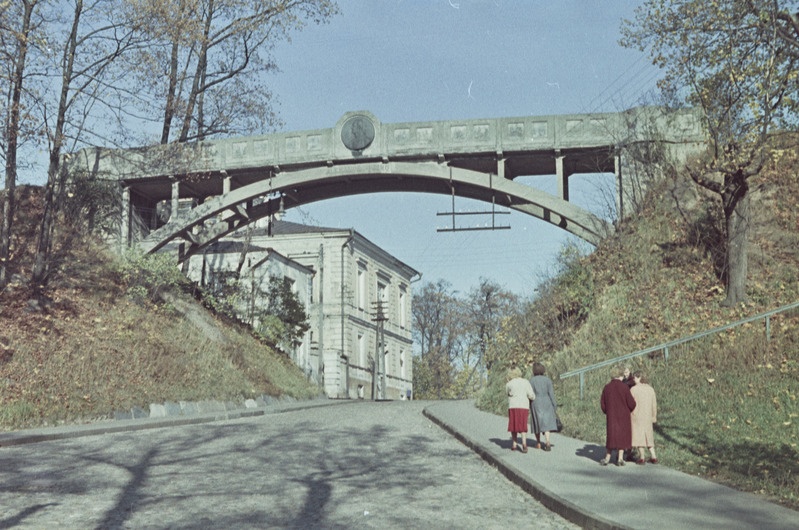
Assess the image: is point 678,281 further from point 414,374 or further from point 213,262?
point 414,374

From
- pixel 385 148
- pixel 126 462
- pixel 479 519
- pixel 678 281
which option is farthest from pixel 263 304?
pixel 479 519

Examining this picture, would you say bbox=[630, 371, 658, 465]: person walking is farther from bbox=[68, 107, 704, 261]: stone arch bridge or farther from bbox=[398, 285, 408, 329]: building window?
bbox=[398, 285, 408, 329]: building window

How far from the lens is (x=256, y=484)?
9.09 metres

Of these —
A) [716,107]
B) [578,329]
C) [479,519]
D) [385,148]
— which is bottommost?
[479,519]

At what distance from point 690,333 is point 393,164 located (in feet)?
40.6

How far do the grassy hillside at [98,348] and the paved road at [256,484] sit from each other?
3304mm

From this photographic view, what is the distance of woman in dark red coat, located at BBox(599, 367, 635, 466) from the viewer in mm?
10914

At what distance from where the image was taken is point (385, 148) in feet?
91.5

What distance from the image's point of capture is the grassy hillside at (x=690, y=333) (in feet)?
38.0

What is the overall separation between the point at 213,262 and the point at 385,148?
1937 cm

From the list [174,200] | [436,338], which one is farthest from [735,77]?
[436,338]

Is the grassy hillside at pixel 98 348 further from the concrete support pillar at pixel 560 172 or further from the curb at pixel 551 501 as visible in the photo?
the concrete support pillar at pixel 560 172

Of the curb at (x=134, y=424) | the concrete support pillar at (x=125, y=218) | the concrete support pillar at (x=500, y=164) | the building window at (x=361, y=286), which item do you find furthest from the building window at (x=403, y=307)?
the curb at (x=134, y=424)

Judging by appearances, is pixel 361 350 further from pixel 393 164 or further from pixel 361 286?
pixel 393 164
